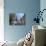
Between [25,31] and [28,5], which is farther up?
[28,5]

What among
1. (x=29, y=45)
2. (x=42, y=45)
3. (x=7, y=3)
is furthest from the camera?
(x=7, y=3)

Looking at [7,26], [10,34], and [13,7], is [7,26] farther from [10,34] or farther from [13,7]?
[13,7]

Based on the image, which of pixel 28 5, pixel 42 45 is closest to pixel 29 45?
pixel 42 45

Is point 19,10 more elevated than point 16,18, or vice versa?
point 19,10

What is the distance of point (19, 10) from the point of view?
5.22m

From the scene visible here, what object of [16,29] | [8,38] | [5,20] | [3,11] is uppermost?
[3,11]

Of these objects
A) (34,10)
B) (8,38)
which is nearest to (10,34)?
(8,38)

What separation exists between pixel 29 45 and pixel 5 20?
7.45 feet

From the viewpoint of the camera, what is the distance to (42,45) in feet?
8.32

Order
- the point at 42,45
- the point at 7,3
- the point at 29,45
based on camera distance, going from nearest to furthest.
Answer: the point at 42,45
the point at 29,45
the point at 7,3

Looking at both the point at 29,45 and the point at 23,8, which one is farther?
the point at 23,8

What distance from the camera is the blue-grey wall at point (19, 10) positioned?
5148 mm

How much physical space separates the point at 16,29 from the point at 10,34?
31cm

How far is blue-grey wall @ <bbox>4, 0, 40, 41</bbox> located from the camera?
16.9 feet
